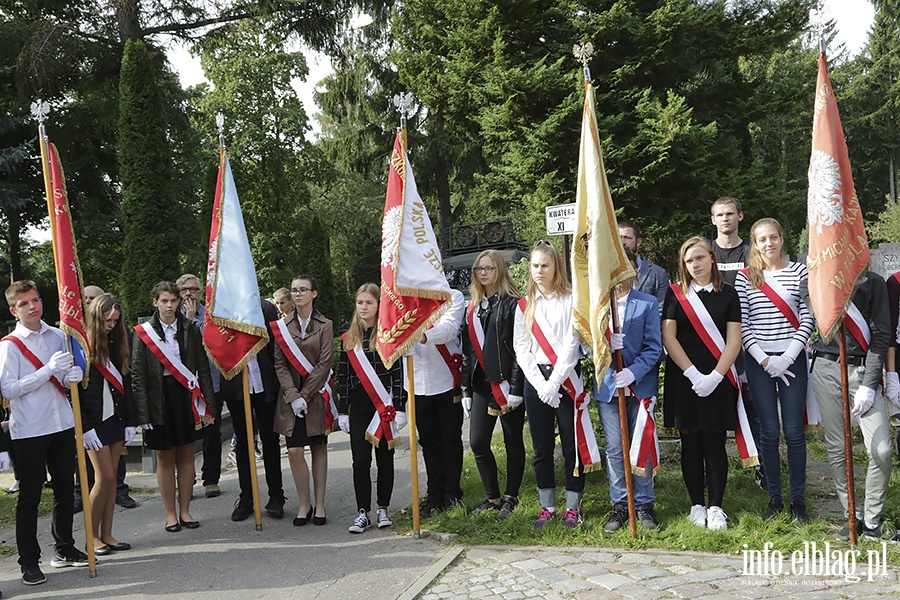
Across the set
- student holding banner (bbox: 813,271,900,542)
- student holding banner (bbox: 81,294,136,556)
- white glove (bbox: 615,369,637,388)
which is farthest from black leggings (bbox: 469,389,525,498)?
student holding banner (bbox: 81,294,136,556)

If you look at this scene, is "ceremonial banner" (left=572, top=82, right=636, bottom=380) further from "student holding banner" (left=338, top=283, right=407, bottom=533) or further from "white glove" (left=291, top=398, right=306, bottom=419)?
"white glove" (left=291, top=398, right=306, bottom=419)

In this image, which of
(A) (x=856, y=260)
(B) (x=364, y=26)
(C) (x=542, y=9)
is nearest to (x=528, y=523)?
(A) (x=856, y=260)

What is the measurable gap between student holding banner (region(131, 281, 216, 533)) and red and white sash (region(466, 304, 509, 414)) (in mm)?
2249

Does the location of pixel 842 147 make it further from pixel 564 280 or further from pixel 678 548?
pixel 678 548

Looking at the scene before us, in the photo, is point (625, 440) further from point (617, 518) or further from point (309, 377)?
point (309, 377)

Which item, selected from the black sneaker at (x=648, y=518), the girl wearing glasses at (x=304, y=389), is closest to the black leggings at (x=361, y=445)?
the girl wearing glasses at (x=304, y=389)

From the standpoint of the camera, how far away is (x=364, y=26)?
22.4 meters

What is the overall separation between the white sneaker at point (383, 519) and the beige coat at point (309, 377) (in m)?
0.78

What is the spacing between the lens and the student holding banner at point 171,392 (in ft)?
19.3

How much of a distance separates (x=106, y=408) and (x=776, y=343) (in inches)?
192

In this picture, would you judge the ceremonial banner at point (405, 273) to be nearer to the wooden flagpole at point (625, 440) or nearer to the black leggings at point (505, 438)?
the black leggings at point (505, 438)

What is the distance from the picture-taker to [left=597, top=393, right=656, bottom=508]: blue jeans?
208 inches

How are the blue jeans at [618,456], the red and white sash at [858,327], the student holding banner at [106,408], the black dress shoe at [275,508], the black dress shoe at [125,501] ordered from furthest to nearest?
the black dress shoe at [125,501] < the black dress shoe at [275,508] < the student holding banner at [106,408] < the blue jeans at [618,456] < the red and white sash at [858,327]

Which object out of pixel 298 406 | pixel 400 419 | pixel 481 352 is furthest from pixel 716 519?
pixel 298 406
